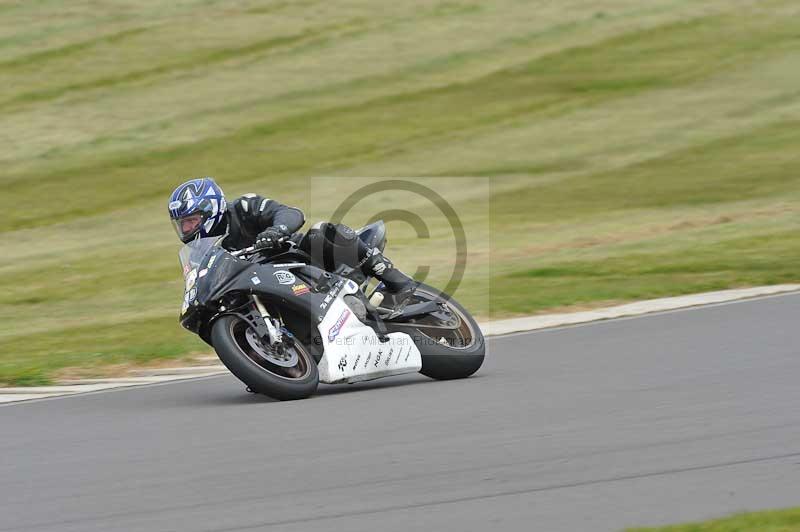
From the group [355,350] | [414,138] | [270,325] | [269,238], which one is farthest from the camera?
[414,138]

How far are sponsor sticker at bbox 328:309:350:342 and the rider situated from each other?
17.5 inches

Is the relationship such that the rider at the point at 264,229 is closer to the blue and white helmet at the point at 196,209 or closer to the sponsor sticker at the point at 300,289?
the blue and white helmet at the point at 196,209

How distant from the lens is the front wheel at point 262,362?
8.40 metres

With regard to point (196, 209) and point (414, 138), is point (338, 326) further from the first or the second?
point (414, 138)

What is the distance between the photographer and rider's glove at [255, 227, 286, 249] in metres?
8.76

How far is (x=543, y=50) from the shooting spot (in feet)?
98.0

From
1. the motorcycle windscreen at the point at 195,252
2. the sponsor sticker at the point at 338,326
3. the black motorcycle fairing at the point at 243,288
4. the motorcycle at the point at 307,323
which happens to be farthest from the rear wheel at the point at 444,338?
the motorcycle windscreen at the point at 195,252

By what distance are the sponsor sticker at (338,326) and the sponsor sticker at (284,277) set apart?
40cm

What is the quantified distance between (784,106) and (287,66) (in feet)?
34.4

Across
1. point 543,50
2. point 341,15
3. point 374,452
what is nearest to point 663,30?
point 543,50

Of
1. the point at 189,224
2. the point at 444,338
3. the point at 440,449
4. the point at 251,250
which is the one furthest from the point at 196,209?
the point at 440,449

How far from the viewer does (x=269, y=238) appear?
8.76 meters

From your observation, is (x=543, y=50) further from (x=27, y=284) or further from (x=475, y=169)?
(x=27, y=284)

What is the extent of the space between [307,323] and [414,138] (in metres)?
16.8
